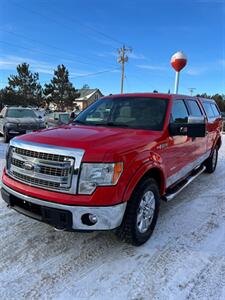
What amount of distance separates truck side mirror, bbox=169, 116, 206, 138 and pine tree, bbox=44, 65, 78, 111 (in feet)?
152

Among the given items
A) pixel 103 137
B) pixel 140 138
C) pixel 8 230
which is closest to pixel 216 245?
pixel 140 138

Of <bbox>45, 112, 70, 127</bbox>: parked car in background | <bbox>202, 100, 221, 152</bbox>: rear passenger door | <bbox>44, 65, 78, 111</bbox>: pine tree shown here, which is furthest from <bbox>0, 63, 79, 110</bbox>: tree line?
<bbox>202, 100, 221, 152</bbox>: rear passenger door

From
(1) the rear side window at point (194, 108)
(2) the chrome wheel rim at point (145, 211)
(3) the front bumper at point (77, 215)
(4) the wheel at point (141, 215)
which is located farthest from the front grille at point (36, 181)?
(1) the rear side window at point (194, 108)

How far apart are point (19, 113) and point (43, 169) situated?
9.33m

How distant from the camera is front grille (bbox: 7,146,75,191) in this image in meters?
2.49

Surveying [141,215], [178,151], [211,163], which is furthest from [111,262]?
[211,163]

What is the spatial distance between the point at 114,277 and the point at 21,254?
1.09m

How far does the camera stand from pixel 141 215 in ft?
9.77

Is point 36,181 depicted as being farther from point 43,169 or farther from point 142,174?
point 142,174

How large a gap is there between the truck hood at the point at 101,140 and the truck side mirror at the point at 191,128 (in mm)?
317

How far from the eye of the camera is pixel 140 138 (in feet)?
9.82

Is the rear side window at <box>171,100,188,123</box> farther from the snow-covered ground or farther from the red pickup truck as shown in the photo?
the snow-covered ground

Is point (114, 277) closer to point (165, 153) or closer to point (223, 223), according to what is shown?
point (165, 153)

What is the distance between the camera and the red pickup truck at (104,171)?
2453 mm
